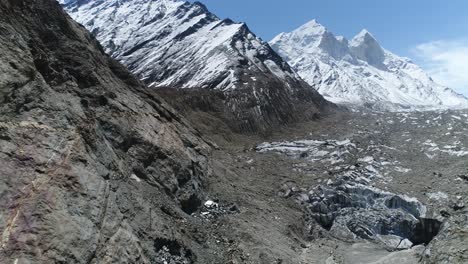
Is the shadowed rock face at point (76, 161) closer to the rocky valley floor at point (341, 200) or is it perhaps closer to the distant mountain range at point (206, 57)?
the rocky valley floor at point (341, 200)

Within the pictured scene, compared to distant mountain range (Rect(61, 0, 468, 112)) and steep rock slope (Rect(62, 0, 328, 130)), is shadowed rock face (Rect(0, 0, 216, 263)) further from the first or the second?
distant mountain range (Rect(61, 0, 468, 112))

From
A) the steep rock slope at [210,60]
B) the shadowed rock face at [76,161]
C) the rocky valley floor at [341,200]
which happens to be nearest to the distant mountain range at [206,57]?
the steep rock slope at [210,60]

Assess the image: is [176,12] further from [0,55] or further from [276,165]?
[0,55]

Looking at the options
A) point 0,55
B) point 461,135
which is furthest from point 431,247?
point 461,135

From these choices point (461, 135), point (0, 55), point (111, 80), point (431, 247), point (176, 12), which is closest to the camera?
point (0, 55)

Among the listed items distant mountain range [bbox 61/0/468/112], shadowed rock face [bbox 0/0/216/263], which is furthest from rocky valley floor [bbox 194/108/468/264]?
distant mountain range [bbox 61/0/468/112]
